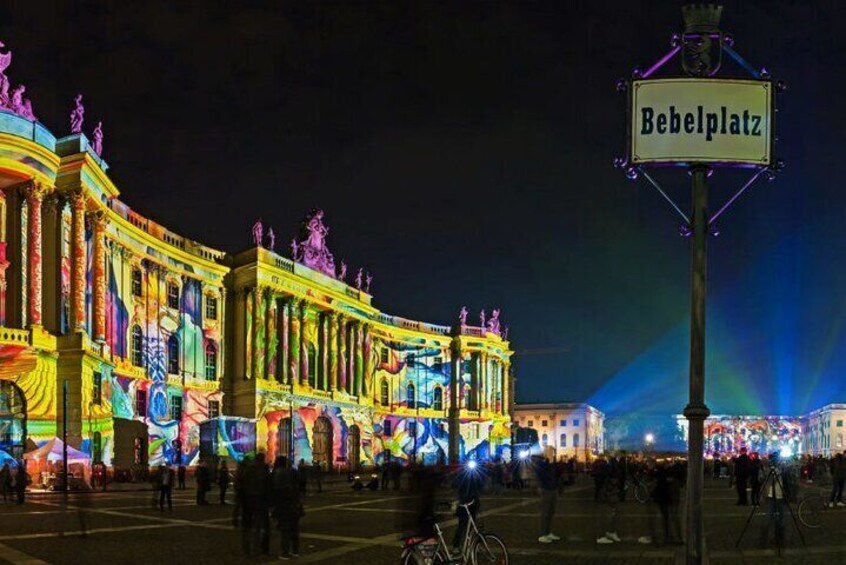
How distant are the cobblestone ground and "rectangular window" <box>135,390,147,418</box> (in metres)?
22.8

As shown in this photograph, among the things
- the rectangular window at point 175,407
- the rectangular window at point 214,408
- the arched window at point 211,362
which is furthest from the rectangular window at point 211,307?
the rectangular window at point 175,407

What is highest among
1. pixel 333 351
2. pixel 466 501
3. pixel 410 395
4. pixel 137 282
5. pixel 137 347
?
pixel 137 282

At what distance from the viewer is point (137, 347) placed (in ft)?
192

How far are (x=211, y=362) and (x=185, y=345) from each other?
427cm

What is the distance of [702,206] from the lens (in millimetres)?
9047

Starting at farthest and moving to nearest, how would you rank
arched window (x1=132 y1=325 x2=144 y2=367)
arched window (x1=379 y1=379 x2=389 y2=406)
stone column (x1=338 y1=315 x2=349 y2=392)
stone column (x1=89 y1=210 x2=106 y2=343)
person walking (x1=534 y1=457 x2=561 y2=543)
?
arched window (x1=379 y1=379 x2=389 y2=406)
stone column (x1=338 y1=315 x2=349 y2=392)
arched window (x1=132 y1=325 x2=144 y2=367)
stone column (x1=89 y1=210 x2=106 y2=343)
person walking (x1=534 y1=457 x2=561 y2=543)

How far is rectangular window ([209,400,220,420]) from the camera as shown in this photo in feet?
222

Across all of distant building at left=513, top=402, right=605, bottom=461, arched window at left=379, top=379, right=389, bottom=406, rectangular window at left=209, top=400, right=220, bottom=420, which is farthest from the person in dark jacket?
distant building at left=513, top=402, right=605, bottom=461

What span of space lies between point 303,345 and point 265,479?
59159 millimetres

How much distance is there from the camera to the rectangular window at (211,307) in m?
68.6

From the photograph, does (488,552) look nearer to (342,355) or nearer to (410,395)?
(342,355)

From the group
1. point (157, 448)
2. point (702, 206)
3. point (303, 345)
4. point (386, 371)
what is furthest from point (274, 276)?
point (702, 206)

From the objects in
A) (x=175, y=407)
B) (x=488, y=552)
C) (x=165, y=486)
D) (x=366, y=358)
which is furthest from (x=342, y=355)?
(x=488, y=552)

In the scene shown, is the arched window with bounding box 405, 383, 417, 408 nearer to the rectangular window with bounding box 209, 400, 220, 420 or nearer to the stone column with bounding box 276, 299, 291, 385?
the stone column with bounding box 276, 299, 291, 385
